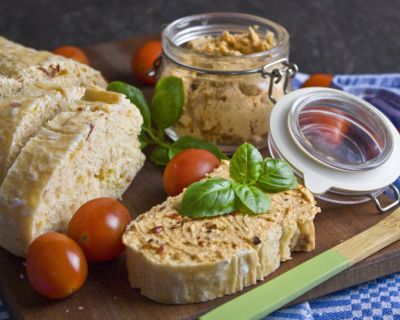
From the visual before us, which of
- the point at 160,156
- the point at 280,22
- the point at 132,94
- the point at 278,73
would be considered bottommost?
the point at 280,22

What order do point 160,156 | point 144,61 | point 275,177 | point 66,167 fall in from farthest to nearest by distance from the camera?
1. point 144,61
2. point 160,156
3. point 275,177
4. point 66,167

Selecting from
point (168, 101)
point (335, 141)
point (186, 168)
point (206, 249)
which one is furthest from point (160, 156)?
A: point (206, 249)

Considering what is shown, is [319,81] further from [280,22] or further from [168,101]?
[280,22]

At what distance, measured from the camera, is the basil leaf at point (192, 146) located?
13.8 ft

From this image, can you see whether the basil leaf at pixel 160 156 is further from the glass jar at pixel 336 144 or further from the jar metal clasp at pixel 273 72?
the glass jar at pixel 336 144

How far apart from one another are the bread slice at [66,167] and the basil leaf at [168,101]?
0.33 metres

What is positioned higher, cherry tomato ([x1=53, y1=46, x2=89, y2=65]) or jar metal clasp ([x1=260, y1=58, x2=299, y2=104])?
jar metal clasp ([x1=260, y1=58, x2=299, y2=104])

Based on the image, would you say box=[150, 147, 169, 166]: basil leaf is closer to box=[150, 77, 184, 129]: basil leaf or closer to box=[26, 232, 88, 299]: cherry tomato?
box=[150, 77, 184, 129]: basil leaf

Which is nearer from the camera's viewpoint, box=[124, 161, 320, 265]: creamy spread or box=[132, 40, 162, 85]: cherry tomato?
box=[124, 161, 320, 265]: creamy spread

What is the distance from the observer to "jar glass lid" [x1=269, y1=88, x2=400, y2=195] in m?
3.84

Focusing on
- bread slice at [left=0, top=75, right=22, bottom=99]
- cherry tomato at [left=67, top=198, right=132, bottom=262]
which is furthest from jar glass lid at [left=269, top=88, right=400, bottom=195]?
bread slice at [left=0, top=75, right=22, bottom=99]

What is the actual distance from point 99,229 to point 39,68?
4.16 ft

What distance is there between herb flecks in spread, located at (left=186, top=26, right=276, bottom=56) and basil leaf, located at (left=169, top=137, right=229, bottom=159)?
0.54 m

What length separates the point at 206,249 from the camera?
3.24m
